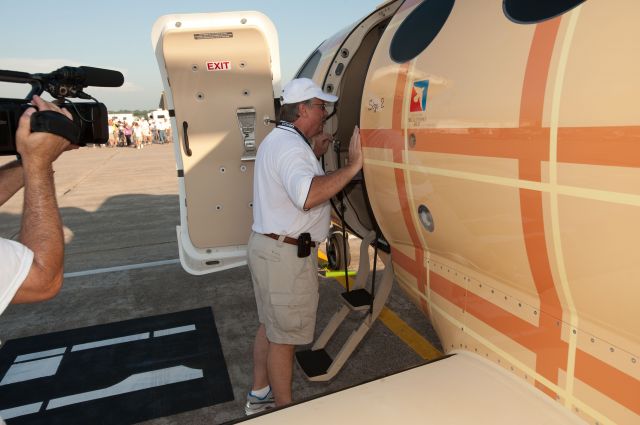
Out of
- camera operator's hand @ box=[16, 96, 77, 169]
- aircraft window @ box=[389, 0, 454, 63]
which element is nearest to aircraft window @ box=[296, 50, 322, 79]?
aircraft window @ box=[389, 0, 454, 63]

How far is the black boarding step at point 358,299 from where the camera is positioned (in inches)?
136

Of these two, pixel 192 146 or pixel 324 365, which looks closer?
pixel 324 365

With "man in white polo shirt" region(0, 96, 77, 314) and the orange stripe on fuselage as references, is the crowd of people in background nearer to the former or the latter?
"man in white polo shirt" region(0, 96, 77, 314)

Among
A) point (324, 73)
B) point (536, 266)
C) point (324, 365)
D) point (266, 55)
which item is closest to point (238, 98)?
point (266, 55)

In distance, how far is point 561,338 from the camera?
1851mm

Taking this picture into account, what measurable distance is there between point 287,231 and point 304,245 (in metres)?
0.14

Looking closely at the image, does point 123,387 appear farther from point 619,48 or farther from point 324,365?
point 619,48

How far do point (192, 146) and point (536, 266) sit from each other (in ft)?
10.6

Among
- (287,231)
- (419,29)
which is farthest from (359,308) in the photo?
(419,29)

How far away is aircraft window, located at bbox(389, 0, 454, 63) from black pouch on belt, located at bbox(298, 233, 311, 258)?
1212 mm

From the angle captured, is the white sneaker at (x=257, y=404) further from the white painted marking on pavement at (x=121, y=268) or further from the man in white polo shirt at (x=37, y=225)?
the white painted marking on pavement at (x=121, y=268)

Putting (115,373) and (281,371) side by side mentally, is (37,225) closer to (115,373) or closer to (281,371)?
(281,371)

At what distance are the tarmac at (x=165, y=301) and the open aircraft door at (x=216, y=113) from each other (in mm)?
1118

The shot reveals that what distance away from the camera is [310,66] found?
5105 millimetres
